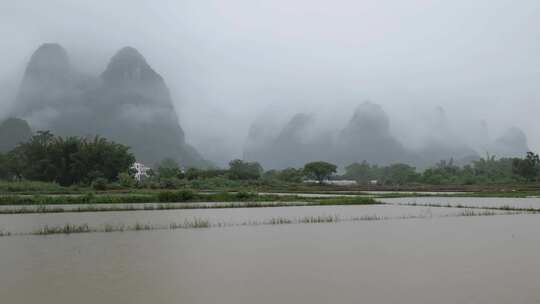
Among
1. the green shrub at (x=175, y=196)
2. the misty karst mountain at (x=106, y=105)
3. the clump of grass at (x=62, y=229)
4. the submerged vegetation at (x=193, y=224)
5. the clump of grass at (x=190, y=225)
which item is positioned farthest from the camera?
the misty karst mountain at (x=106, y=105)

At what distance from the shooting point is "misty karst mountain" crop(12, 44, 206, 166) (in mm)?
118500

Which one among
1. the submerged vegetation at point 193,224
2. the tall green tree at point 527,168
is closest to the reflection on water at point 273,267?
the submerged vegetation at point 193,224

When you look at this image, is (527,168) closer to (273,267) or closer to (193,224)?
(193,224)

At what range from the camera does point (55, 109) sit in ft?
391

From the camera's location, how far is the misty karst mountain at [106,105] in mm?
118500

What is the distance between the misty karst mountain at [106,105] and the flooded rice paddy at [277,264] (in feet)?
360

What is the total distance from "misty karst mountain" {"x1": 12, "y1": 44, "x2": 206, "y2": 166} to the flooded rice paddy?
4315 inches

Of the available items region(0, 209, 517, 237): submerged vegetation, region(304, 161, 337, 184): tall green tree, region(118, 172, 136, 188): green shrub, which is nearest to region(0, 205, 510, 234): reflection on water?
region(0, 209, 517, 237): submerged vegetation

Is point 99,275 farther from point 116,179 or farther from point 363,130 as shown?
point 363,130

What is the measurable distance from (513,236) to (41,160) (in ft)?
125

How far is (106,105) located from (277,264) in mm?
127229

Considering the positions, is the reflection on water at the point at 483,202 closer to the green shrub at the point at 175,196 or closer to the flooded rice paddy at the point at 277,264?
the flooded rice paddy at the point at 277,264

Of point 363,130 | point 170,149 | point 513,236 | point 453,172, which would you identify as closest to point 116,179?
point 513,236

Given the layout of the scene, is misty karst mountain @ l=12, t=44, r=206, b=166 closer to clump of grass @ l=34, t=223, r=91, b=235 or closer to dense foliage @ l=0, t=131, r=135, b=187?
dense foliage @ l=0, t=131, r=135, b=187
